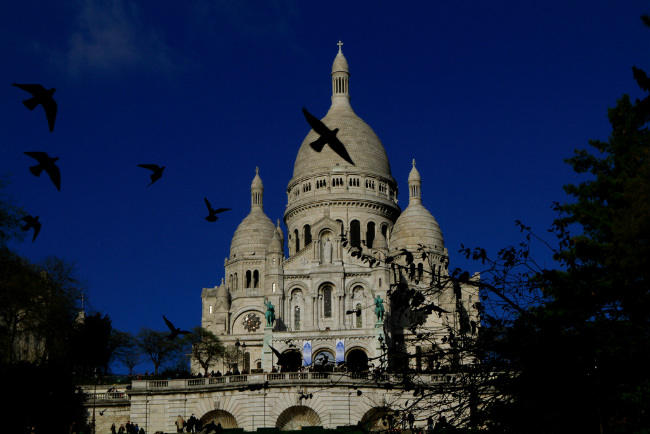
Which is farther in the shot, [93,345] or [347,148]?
[347,148]

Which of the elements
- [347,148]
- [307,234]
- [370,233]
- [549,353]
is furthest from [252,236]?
[549,353]

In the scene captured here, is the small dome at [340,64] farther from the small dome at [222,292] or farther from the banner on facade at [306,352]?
the banner on facade at [306,352]

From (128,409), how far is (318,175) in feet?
150

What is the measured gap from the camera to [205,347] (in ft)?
260

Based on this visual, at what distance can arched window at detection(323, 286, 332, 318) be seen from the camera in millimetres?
83375

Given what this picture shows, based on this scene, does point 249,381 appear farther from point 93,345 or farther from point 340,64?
point 340,64

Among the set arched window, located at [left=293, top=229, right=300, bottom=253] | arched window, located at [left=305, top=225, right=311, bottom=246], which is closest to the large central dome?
arched window, located at [left=305, top=225, right=311, bottom=246]

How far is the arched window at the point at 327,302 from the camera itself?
274 ft

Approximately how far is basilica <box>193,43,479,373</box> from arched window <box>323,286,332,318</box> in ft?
0.28

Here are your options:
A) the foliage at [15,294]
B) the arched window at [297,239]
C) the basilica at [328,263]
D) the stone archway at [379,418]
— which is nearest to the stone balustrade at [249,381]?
the stone archway at [379,418]

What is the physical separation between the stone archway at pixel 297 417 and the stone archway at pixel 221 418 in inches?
112

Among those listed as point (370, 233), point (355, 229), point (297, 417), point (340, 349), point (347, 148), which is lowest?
point (297, 417)

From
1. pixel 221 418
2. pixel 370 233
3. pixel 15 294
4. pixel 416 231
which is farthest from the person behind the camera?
pixel 370 233

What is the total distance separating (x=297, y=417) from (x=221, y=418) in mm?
4408
